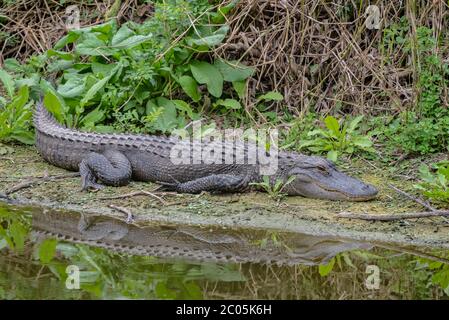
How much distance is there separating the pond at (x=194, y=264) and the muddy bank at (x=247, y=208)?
Result: 0.16 m

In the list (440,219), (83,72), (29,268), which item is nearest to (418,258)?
(440,219)

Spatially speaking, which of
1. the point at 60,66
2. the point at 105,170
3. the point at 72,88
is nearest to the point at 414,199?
the point at 105,170

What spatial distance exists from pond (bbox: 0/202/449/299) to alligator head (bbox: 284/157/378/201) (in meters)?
0.88

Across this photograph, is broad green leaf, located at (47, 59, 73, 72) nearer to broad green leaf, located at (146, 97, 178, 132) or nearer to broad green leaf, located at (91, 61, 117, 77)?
broad green leaf, located at (91, 61, 117, 77)

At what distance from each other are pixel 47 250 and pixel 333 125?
10.3 feet

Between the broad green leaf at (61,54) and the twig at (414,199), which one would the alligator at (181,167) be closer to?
the twig at (414,199)

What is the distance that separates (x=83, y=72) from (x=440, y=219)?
406 centimetres

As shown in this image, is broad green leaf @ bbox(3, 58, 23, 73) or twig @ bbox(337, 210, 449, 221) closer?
twig @ bbox(337, 210, 449, 221)

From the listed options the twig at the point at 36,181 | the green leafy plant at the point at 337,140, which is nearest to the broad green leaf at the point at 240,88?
the green leafy plant at the point at 337,140

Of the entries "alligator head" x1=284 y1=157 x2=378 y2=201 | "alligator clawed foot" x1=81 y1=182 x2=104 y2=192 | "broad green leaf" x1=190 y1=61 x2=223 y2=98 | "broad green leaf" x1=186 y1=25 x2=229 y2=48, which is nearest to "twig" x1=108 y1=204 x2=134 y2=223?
"alligator clawed foot" x1=81 y1=182 x2=104 y2=192

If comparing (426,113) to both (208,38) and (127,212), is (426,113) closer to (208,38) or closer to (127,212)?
(208,38)

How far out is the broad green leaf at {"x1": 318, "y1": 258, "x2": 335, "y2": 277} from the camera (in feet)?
18.2

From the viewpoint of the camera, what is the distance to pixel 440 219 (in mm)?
6637

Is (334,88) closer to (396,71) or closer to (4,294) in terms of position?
(396,71)
